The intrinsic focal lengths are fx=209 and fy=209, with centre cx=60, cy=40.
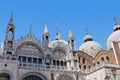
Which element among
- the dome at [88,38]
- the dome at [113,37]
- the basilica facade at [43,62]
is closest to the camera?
the basilica facade at [43,62]

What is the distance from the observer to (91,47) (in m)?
50.0

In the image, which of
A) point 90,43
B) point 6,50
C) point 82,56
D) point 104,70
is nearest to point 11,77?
point 6,50

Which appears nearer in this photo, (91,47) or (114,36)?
(114,36)

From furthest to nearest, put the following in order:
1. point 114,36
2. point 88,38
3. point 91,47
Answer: point 88,38, point 91,47, point 114,36

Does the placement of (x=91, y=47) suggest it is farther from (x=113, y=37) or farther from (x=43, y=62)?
(x=43, y=62)

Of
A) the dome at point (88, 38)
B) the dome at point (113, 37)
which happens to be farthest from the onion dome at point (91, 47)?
the dome at point (113, 37)

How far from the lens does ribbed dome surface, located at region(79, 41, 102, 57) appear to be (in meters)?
49.1

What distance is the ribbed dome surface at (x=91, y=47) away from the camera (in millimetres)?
49094

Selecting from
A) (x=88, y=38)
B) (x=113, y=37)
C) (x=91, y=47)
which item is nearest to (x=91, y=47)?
(x=91, y=47)

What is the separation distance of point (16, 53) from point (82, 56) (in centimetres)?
1680

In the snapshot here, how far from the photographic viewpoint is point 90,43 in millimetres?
50906

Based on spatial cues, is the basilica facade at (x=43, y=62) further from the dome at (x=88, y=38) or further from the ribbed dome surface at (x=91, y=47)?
the dome at (x=88, y=38)

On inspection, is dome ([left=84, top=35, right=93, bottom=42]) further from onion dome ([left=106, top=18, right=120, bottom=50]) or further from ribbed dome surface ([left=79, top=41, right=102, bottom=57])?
onion dome ([left=106, top=18, right=120, bottom=50])

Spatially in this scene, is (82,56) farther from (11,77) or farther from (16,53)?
(11,77)
